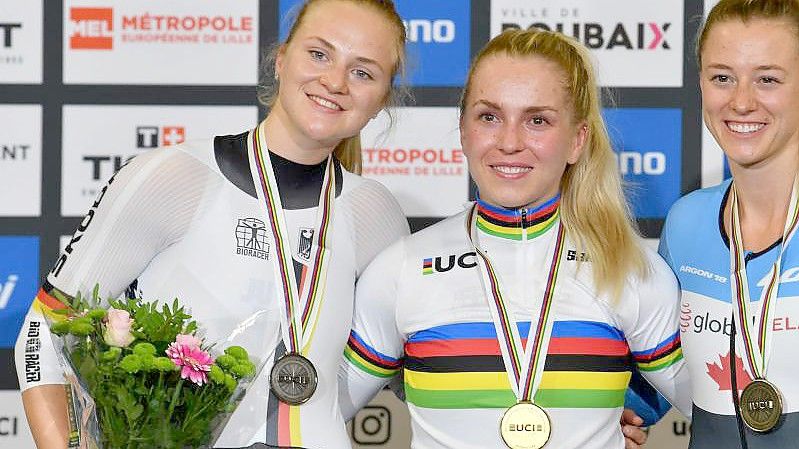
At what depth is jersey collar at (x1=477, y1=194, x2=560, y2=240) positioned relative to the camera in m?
2.26

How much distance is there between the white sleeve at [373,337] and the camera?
2.29 meters

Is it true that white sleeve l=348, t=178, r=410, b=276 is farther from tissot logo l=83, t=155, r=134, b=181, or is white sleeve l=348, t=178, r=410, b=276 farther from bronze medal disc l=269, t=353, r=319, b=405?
tissot logo l=83, t=155, r=134, b=181

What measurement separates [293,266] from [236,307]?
15 cm

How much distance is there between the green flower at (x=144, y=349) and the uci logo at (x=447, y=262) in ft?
2.42

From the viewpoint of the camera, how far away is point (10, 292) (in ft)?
10.9

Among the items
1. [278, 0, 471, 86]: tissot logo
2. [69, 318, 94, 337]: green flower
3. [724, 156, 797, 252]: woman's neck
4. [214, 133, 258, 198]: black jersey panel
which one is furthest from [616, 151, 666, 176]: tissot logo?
[69, 318, 94, 337]: green flower

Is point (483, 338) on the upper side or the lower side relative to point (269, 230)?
lower

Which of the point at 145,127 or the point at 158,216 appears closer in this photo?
the point at 158,216

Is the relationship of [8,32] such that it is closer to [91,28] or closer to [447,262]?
[91,28]

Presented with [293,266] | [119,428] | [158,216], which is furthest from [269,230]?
[119,428]

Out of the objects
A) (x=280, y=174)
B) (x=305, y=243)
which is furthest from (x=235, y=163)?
(x=305, y=243)

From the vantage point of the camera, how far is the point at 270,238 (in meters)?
2.27

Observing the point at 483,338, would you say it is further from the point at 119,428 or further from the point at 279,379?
the point at 119,428

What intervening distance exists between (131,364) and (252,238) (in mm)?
664
